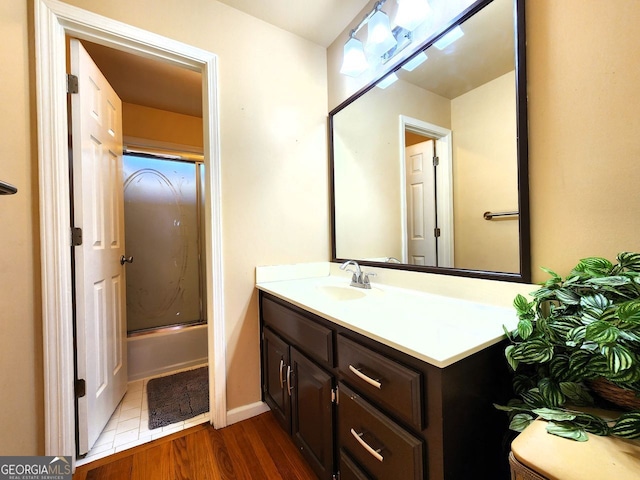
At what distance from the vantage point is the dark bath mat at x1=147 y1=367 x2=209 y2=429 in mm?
1566

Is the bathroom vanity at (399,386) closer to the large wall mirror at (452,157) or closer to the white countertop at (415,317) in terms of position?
the white countertop at (415,317)

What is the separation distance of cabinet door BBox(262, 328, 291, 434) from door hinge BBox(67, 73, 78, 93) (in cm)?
154

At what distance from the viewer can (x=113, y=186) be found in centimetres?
163

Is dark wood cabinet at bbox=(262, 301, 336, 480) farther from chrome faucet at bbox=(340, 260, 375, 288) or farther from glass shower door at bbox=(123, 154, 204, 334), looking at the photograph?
glass shower door at bbox=(123, 154, 204, 334)

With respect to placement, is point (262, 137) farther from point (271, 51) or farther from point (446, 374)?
point (446, 374)

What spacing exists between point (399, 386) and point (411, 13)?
150cm

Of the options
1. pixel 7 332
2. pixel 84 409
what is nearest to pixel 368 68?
pixel 7 332

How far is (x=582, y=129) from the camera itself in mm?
777

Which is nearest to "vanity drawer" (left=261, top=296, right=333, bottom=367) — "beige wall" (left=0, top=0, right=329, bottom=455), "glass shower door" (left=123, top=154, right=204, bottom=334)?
"beige wall" (left=0, top=0, right=329, bottom=455)

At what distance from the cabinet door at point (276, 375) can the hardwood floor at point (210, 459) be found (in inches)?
4.7

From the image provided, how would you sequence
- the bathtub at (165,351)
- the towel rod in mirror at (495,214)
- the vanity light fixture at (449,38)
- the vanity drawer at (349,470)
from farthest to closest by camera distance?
the bathtub at (165,351) → the vanity light fixture at (449,38) → the towel rod in mirror at (495,214) → the vanity drawer at (349,470)

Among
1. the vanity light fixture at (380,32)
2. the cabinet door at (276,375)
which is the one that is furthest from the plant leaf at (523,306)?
the vanity light fixture at (380,32)

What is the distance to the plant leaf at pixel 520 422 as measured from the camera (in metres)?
0.59

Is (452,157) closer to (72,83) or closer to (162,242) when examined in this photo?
(72,83)
